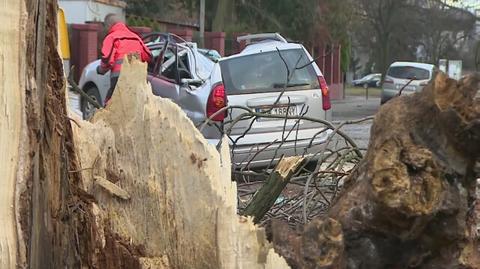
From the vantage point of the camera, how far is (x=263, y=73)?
9.09 m

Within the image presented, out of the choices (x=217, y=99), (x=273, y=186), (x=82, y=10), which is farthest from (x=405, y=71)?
(x=273, y=186)

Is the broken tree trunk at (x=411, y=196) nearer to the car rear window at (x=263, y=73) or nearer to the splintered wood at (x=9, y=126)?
the splintered wood at (x=9, y=126)

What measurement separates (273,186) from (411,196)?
0.84 metres

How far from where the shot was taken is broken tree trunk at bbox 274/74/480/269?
250cm

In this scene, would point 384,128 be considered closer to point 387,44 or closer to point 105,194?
point 105,194

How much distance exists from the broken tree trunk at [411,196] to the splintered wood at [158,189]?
0.20 metres

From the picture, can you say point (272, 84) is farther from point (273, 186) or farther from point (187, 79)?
point (273, 186)

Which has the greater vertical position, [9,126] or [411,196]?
[9,126]

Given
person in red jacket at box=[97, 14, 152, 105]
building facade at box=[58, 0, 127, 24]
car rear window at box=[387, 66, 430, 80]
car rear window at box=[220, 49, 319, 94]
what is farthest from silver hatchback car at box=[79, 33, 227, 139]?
car rear window at box=[387, 66, 430, 80]

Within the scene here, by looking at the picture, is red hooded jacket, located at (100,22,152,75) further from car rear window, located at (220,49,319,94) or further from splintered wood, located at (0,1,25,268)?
splintered wood, located at (0,1,25,268)

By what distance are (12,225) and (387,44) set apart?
196ft

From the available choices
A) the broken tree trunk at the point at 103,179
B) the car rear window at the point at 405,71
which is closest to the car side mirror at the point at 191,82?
the broken tree trunk at the point at 103,179

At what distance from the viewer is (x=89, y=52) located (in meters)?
23.2

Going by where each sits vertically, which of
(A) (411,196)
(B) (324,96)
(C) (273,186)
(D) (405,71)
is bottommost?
(D) (405,71)
